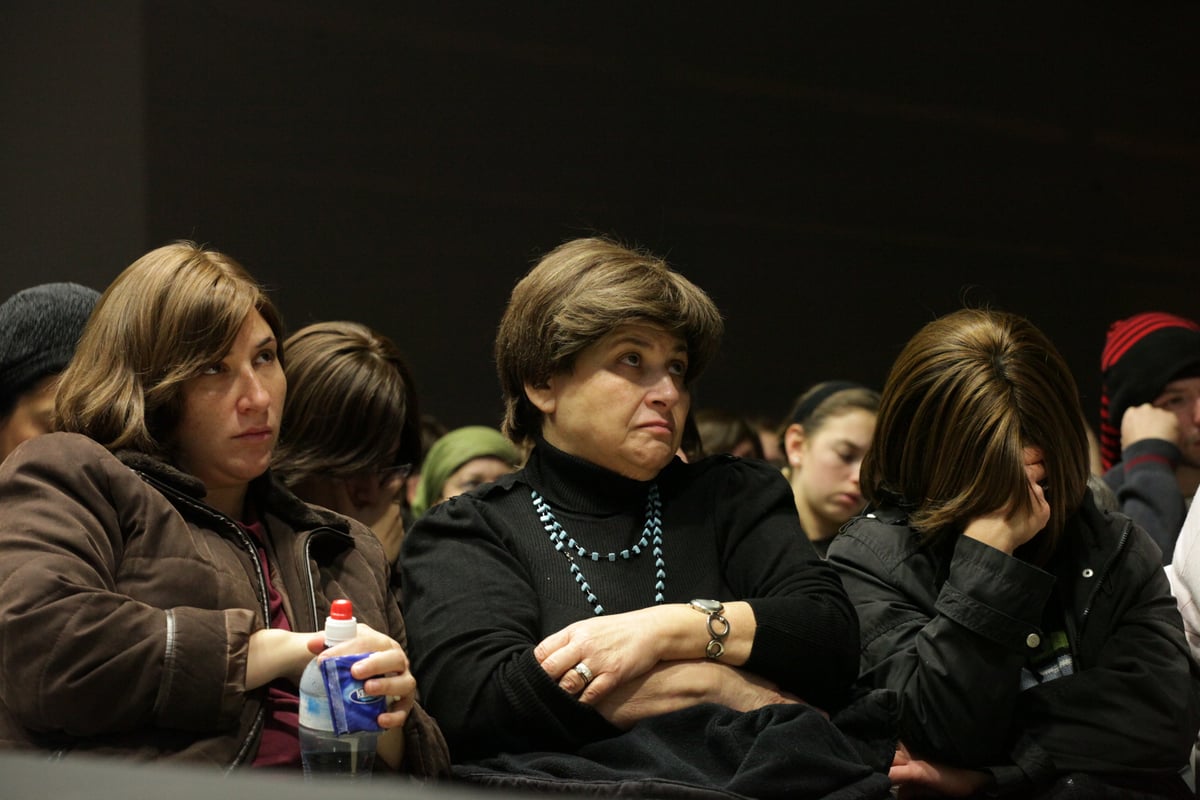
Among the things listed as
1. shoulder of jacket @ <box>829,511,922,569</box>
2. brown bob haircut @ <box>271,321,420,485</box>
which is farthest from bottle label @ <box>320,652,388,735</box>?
shoulder of jacket @ <box>829,511,922,569</box>

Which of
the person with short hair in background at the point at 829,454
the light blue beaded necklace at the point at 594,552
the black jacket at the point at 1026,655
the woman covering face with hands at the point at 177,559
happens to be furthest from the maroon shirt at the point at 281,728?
the person with short hair in background at the point at 829,454

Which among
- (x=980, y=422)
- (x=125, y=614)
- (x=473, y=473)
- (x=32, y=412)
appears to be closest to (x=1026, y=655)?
(x=980, y=422)

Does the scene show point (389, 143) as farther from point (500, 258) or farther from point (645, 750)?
point (645, 750)

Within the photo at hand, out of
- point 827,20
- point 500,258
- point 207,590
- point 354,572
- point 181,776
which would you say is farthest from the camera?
point 827,20

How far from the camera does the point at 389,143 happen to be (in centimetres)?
464

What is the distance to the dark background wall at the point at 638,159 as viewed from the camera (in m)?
4.02

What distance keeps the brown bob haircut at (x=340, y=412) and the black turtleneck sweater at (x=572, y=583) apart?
50cm

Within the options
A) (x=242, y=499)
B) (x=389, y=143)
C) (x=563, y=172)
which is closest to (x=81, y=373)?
(x=242, y=499)

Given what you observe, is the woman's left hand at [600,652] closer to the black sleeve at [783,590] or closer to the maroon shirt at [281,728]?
the black sleeve at [783,590]

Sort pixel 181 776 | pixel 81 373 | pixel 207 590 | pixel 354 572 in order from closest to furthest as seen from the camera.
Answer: pixel 181 776, pixel 207 590, pixel 81 373, pixel 354 572

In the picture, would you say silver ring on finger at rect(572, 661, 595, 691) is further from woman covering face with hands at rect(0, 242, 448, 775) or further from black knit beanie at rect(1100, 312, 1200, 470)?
black knit beanie at rect(1100, 312, 1200, 470)

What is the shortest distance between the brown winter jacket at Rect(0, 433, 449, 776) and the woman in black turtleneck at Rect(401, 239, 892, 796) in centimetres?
19

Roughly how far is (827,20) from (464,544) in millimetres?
3723

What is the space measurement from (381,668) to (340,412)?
103 cm
